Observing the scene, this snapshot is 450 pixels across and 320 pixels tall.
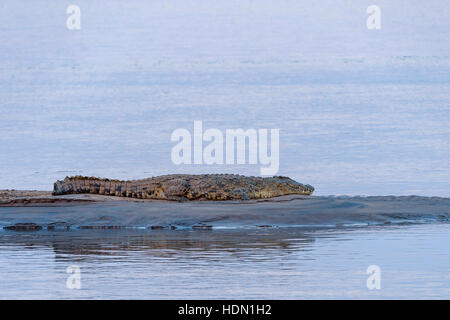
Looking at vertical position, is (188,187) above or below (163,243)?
above

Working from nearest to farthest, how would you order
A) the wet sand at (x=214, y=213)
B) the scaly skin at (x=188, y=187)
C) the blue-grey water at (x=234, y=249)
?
the blue-grey water at (x=234, y=249) → the wet sand at (x=214, y=213) → the scaly skin at (x=188, y=187)

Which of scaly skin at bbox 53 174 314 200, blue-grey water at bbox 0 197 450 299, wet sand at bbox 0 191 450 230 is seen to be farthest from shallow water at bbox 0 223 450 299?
scaly skin at bbox 53 174 314 200

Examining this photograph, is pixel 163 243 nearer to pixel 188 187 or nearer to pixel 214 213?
pixel 214 213

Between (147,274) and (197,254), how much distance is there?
6.53ft

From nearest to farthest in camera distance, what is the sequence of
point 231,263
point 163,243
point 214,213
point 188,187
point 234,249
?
point 231,263 → point 234,249 → point 163,243 → point 214,213 → point 188,187

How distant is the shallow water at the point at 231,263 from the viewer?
31.1ft

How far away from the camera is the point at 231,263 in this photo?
11523mm

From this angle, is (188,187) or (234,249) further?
(188,187)

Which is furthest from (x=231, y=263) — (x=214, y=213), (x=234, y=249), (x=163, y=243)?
(x=214, y=213)

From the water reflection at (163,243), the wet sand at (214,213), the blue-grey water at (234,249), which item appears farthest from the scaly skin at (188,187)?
the water reflection at (163,243)

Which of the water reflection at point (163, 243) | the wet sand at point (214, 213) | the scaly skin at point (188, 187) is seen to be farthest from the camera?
the scaly skin at point (188, 187)

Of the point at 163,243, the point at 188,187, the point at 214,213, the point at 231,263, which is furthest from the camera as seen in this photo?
the point at 188,187

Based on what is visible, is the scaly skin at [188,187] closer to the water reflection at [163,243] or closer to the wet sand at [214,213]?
the wet sand at [214,213]
